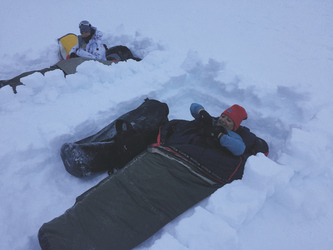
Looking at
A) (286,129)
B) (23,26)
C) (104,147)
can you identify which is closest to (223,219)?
(104,147)

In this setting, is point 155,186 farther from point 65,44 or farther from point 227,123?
point 65,44

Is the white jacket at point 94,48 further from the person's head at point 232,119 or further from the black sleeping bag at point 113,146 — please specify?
the person's head at point 232,119

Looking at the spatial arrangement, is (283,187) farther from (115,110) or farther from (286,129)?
(115,110)

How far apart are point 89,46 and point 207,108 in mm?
1985

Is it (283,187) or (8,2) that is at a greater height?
(8,2)

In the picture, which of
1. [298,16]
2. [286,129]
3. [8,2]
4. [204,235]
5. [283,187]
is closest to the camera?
[204,235]

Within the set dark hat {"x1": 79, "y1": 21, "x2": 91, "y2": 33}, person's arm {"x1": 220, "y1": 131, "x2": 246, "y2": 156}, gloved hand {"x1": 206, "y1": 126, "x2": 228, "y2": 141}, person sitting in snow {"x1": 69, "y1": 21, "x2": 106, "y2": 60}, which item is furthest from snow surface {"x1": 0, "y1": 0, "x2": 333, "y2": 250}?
dark hat {"x1": 79, "y1": 21, "x2": 91, "y2": 33}

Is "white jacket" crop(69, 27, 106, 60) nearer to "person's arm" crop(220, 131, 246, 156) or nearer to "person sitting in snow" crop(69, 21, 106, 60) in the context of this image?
"person sitting in snow" crop(69, 21, 106, 60)

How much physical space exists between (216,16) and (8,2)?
19.1ft

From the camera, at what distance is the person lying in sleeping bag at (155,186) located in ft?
4.36

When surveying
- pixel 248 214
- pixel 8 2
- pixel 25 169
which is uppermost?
pixel 8 2

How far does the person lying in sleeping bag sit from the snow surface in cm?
15

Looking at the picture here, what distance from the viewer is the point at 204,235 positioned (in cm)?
129

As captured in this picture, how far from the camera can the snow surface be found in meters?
1.44
